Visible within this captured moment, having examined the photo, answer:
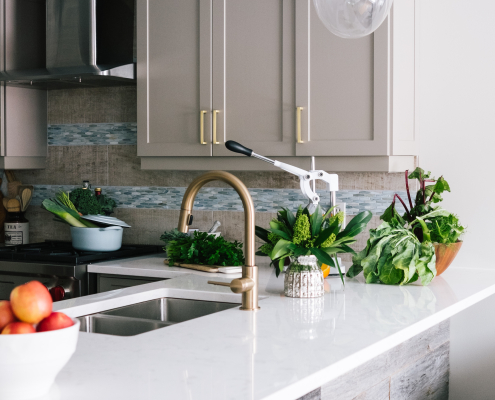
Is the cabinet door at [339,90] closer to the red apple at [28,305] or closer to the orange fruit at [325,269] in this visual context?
the orange fruit at [325,269]

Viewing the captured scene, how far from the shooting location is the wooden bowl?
2.43m

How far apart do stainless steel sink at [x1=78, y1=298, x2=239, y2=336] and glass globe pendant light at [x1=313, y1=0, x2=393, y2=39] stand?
95 cm

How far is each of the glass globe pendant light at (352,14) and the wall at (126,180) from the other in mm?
1274

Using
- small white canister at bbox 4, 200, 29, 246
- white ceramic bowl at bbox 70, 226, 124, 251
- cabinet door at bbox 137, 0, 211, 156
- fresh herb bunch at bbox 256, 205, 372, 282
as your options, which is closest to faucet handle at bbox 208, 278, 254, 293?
fresh herb bunch at bbox 256, 205, 372, 282

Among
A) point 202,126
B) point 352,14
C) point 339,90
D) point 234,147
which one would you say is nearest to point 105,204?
point 202,126

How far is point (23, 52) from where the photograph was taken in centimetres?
349

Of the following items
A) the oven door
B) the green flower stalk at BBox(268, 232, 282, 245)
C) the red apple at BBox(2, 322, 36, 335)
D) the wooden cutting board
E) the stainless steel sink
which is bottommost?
the oven door

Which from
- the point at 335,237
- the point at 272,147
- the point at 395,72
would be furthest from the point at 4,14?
the point at 335,237

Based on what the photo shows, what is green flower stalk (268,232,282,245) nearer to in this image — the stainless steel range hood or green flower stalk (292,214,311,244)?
green flower stalk (292,214,311,244)

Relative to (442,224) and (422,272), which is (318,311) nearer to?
(422,272)

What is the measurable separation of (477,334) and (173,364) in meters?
1.88

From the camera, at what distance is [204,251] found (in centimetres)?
280

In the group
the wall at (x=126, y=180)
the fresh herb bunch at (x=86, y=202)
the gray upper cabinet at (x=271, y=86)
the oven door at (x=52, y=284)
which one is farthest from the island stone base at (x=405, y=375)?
the fresh herb bunch at (x=86, y=202)

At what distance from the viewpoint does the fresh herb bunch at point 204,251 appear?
109 inches
